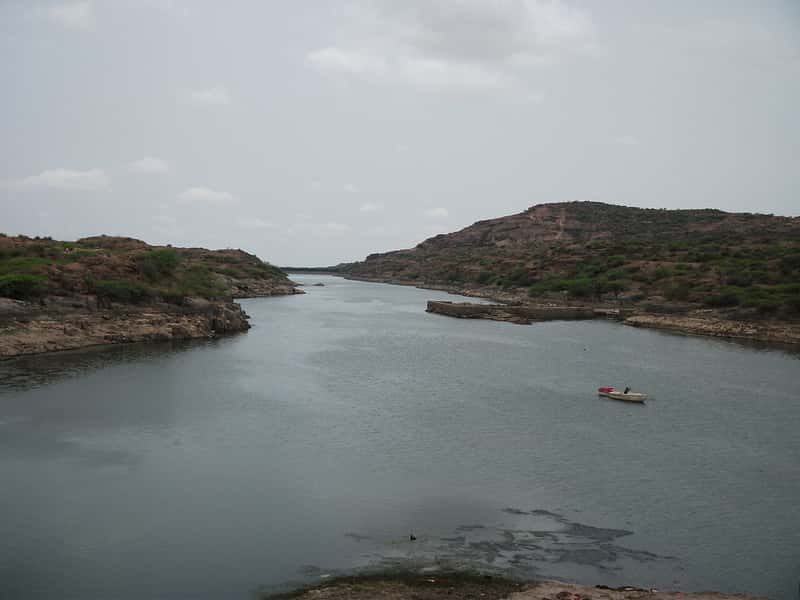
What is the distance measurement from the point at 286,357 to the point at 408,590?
37002mm

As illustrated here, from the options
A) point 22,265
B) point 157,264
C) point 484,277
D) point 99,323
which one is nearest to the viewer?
point 99,323

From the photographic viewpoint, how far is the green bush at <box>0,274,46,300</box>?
1951 inches

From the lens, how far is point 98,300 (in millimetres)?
55625

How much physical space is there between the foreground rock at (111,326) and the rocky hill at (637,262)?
54.5 metres

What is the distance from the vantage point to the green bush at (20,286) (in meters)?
49.6

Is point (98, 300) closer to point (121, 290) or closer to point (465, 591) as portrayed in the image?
point (121, 290)

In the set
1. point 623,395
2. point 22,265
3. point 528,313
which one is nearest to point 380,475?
point 623,395

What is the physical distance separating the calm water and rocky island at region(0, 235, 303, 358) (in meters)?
4.89

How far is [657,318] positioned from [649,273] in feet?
68.5

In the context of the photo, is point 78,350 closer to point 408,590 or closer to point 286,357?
point 286,357

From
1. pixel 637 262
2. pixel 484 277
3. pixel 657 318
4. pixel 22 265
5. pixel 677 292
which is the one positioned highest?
pixel 637 262

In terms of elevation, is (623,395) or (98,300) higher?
(98,300)

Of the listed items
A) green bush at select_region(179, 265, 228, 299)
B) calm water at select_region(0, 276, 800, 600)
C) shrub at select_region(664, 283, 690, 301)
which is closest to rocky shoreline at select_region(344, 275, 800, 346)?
shrub at select_region(664, 283, 690, 301)

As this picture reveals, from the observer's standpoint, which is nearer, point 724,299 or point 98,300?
point 98,300
